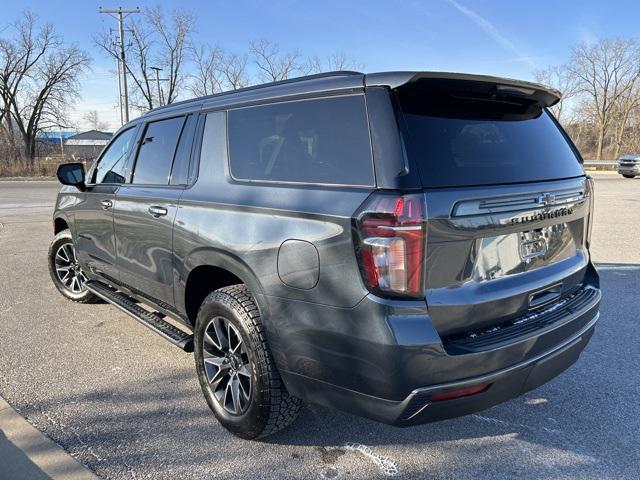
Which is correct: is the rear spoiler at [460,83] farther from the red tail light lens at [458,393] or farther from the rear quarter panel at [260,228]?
the red tail light lens at [458,393]

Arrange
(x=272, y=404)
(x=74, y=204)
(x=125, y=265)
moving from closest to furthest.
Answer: (x=272, y=404), (x=125, y=265), (x=74, y=204)

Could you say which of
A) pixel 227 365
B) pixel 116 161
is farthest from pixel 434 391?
pixel 116 161

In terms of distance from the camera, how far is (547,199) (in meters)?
2.31

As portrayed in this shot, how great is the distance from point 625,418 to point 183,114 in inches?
138

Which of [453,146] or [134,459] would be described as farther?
[134,459]

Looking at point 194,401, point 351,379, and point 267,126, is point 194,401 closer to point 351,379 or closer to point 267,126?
point 351,379

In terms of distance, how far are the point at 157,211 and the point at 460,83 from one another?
214 centimetres

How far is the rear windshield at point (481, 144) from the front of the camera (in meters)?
2.04

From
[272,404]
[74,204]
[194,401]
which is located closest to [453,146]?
[272,404]

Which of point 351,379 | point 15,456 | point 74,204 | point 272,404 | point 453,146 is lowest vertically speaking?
point 15,456

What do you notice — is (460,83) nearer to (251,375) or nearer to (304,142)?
(304,142)

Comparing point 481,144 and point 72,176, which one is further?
point 72,176

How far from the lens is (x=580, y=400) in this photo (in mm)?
3008

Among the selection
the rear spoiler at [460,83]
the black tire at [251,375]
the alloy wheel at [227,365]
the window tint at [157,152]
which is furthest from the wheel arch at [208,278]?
the rear spoiler at [460,83]
